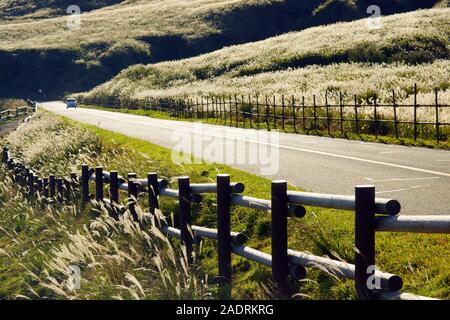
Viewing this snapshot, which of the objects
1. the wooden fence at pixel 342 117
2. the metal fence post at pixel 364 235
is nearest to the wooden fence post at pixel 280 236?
the metal fence post at pixel 364 235

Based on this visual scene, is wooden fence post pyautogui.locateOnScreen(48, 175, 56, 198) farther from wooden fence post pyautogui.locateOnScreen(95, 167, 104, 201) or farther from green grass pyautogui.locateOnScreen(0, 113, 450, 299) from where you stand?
wooden fence post pyautogui.locateOnScreen(95, 167, 104, 201)

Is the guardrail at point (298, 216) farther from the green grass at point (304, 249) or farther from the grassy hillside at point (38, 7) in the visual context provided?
the grassy hillside at point (38, 7)

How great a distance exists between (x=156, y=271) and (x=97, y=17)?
158 m

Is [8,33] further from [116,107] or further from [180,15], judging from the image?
[116,107]

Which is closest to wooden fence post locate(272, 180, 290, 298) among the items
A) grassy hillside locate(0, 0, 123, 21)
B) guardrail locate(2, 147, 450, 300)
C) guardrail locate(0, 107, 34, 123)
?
guardrail locate(2, 147, 450, 300)

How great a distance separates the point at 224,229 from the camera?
26.1ft

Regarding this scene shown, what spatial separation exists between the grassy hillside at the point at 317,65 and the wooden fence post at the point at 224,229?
29952 mm

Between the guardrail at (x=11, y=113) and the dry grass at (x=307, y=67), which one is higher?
the dry grass at (x=307, y=67)

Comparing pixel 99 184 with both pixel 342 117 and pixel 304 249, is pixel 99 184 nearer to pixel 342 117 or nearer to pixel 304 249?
pixel 304 249

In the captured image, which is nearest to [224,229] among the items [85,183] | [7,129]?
[85,183]

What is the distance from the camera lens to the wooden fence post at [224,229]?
25.9ft

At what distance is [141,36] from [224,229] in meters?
125

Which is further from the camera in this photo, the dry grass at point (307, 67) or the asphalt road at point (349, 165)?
the dry grass at point (307, 67)

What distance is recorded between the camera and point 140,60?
124m
